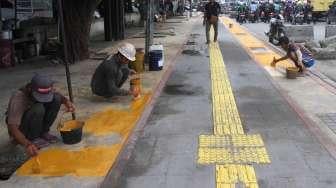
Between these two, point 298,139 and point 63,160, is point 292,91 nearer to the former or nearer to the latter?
point 298,139

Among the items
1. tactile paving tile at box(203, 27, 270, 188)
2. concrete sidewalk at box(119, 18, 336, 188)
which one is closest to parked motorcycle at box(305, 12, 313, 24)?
concrete sidewalk at box(119, 18, 336, 188)

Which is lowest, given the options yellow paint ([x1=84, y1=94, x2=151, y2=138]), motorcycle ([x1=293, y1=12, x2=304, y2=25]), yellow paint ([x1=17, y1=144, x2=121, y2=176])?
yellow paint ([x1=17, y1=144, x2=121, y2=176])

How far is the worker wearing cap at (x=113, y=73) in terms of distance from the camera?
28.4 feet

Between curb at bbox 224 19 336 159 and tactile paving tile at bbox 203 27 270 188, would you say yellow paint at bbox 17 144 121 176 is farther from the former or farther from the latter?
curb at bbox 224 19 336 159

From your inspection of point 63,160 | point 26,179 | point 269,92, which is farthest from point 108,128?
point 269,92

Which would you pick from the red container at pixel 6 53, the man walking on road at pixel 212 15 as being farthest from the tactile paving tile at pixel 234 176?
the man walking on road at pixel 212 15

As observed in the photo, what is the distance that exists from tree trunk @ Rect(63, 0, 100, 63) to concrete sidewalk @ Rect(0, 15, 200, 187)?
2535mm

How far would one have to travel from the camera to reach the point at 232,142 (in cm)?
715

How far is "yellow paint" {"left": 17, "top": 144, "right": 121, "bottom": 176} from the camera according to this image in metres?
6.07

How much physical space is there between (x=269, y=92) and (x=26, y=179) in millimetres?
5784

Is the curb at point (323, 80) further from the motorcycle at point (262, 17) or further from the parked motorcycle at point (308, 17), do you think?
the motorcycle at point (262, 17)

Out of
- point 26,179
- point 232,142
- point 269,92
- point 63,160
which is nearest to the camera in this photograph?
point 26,179

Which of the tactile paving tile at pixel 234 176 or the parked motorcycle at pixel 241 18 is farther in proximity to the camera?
the parked motorcycle at pixel 241 18

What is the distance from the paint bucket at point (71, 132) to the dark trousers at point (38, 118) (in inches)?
8.3
